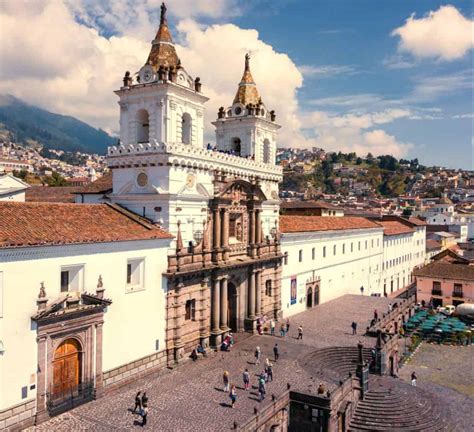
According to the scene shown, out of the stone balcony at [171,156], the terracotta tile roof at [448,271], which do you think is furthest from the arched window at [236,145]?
the terracotta tile roof at [448,271]

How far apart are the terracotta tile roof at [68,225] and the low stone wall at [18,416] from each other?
7.10 meters

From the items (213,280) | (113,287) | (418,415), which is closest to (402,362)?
(418,415)

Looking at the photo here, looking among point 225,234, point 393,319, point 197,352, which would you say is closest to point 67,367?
point 197,352

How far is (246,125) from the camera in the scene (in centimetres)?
4072

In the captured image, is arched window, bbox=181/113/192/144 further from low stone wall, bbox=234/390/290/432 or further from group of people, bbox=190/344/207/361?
low stone wall, bbox=234/390/290/432

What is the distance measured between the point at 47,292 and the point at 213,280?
533 inches

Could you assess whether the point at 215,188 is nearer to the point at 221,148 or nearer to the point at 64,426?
the point at 221,148

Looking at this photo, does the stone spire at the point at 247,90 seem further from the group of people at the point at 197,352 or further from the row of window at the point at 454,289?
the row of window at the point at 454,289

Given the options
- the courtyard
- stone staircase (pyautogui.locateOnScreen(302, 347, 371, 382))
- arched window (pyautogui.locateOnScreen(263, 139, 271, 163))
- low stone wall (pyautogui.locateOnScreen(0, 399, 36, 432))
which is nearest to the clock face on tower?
the courtyard

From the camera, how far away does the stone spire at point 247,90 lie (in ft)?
135

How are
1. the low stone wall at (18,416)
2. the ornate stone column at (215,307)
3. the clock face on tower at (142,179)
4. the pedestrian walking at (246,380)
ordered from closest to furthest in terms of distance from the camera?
the low stone wall at (18,416) → the pedestrian walking at (246,380) → the clock face on tower at (142,179) → the ornate stone column at (215,307)

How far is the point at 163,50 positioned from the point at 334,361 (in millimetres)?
24824

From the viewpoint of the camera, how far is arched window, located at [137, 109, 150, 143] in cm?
3194

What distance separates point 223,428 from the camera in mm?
21641
